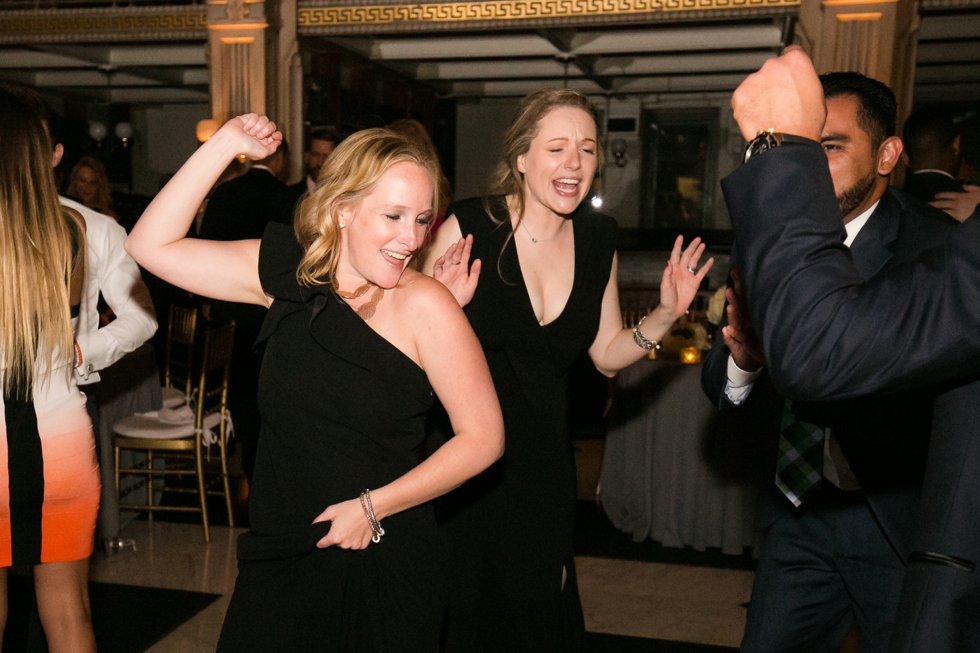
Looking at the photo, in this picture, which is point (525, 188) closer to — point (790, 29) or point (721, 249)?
point (790, 29)

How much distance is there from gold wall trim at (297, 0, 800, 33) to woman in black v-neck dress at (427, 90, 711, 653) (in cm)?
535

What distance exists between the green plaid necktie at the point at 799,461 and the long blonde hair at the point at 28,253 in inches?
64.6

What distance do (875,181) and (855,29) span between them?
222 inches

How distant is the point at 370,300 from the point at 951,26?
932 centimetres

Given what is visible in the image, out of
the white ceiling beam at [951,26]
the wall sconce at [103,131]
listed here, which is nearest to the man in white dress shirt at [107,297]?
the white ceiling beam at [951,26]

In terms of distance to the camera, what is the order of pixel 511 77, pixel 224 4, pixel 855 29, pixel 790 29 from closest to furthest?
1. pixel 855 29
2. pixel 224 4
3. pixel 790 29
4. pixel 511 77

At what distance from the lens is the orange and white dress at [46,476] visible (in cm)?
201

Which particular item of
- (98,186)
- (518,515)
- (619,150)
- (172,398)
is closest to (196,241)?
(518,515)

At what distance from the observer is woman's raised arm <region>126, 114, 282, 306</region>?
1718 mm

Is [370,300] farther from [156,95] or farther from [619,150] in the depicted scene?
[156,95]

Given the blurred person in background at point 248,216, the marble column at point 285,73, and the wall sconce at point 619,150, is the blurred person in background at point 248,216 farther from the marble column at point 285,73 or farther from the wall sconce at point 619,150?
the wall sconce at point 619,150

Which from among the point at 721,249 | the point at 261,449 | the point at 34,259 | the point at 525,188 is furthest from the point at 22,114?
the point at 721,249

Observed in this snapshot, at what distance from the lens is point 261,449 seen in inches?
66.7

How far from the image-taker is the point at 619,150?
14.6m
